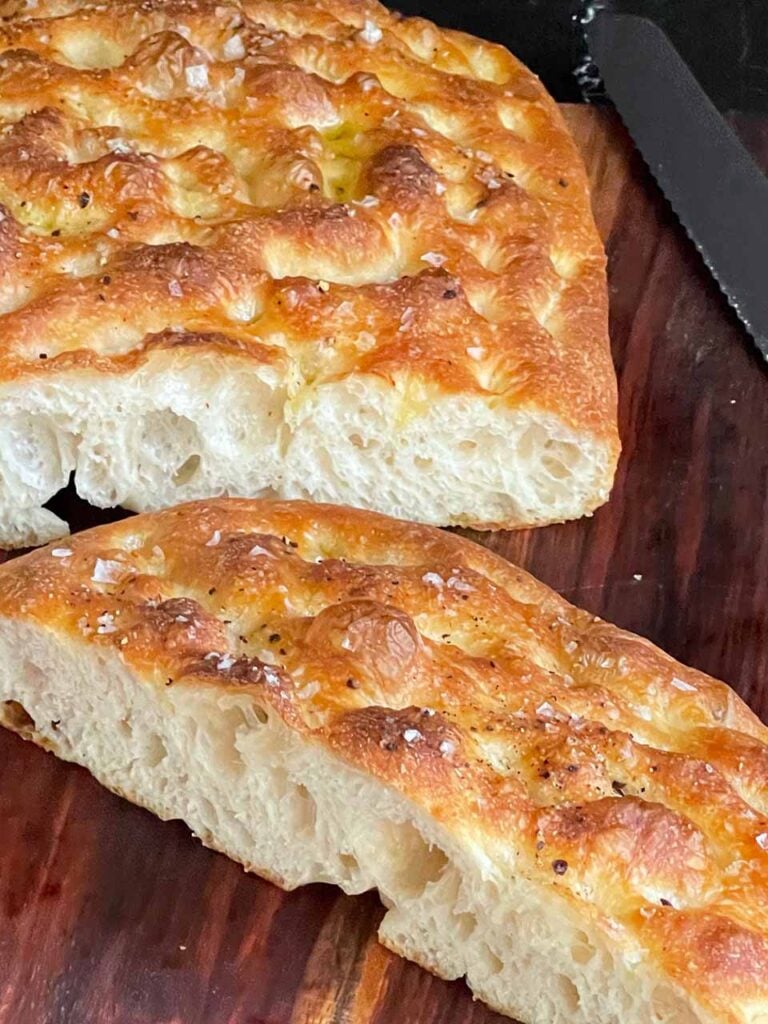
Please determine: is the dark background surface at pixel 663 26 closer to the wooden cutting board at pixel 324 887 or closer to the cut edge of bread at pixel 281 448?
the wooden cutting board at pixel 324 887

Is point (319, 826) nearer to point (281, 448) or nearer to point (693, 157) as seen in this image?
point (281, 448)

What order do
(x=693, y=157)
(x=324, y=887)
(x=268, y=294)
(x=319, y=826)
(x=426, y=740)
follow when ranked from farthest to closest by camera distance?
(x=693, y=157), (x=268, y=294), (x=324, y=887), (x=319, y=826), (x=426, y=740)

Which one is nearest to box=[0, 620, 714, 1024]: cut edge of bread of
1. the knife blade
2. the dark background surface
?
the knife blade

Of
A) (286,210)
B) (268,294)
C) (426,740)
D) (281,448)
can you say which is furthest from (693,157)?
(426,740)

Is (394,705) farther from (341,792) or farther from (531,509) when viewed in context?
(531,509)

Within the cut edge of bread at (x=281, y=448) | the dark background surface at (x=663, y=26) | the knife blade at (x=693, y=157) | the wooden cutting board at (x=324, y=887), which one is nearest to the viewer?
the wooden cutting board at (x=324, y=887)

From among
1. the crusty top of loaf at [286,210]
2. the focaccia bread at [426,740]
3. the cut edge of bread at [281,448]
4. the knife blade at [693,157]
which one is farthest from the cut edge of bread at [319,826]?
the knife blade at [693,157]

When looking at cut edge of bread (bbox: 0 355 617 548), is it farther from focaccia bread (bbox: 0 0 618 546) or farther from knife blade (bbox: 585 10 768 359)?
knife blade (bbox: 585 10 768 359)
